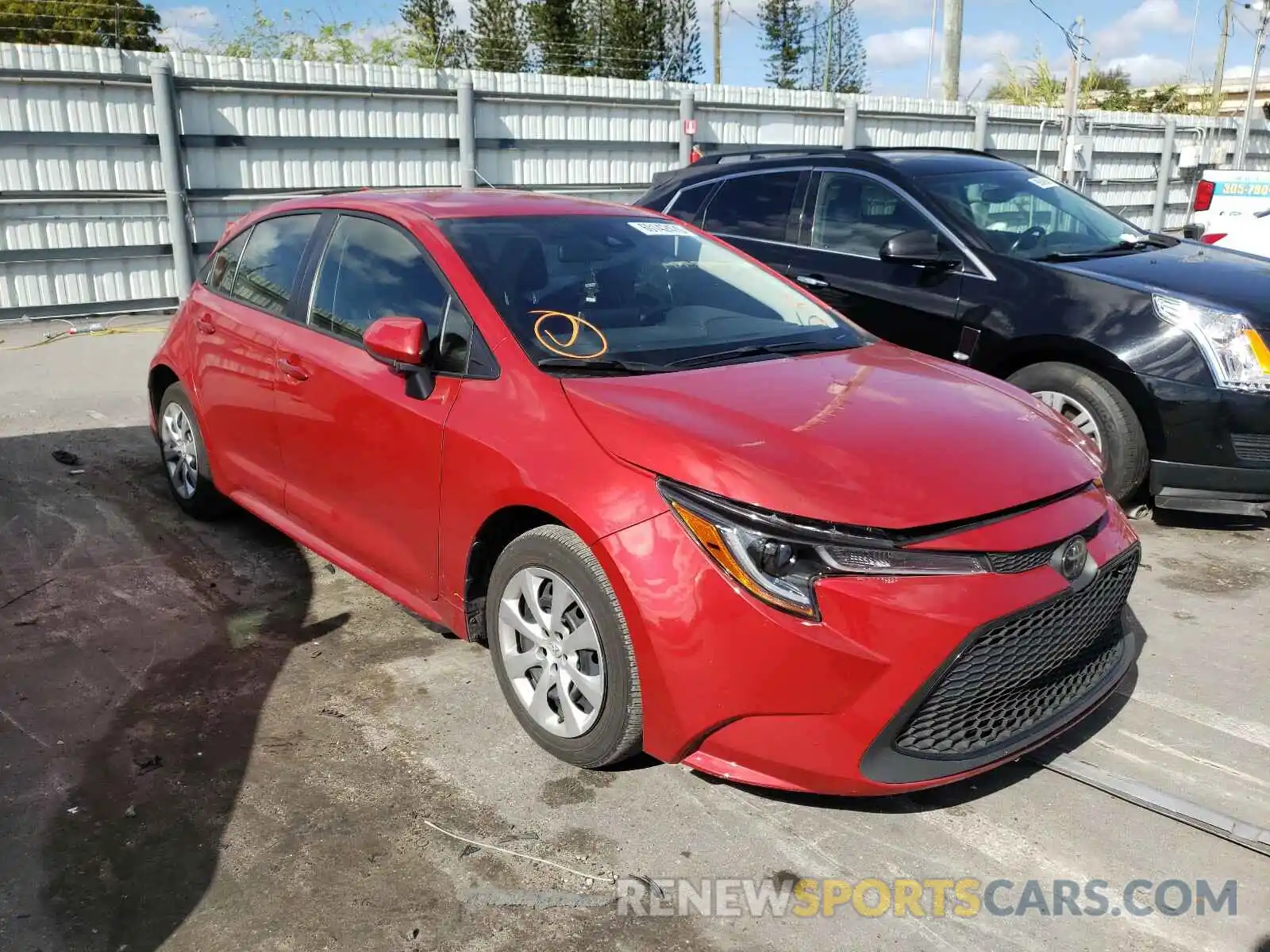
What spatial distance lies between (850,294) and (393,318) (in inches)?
128

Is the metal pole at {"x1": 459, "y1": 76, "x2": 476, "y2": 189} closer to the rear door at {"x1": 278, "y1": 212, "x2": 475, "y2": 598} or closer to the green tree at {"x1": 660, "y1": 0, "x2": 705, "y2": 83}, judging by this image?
the rear door at {"x1": 278, "y1": 212, "x2": 475, "y2": 598}

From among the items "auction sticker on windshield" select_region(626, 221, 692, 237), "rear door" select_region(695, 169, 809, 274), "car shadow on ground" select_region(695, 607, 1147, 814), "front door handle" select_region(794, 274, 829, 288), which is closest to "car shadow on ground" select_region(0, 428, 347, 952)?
"car shadow on ground" select_region(695, 607, 1147, 814)

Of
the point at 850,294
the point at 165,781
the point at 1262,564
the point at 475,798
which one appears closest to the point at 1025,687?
the point at 475,798

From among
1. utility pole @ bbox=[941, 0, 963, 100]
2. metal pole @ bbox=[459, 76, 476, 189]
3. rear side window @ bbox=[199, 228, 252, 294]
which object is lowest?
rear side window @ bbox=[199, 228, 252, 294]

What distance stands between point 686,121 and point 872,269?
925 cm

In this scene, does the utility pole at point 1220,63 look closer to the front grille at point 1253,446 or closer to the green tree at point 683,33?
the green tree at point 683,33

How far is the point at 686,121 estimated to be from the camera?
567 inches

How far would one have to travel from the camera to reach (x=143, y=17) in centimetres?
1345

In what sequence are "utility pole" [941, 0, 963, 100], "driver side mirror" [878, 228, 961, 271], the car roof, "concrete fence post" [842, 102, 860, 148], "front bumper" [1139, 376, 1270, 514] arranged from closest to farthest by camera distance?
the car roof < "front bumper" [1139, 376, 1270, 514] < "driver side mirror" [878, 228, 961, 271] < "concrete fence post" [842, 102, 860, 148] < "utility pole" [941, 0, 963, 100]

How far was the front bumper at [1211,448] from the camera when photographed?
4801 mm

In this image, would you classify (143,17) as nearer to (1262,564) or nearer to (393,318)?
(393,318)

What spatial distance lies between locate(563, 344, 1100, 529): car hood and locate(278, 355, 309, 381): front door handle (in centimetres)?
135

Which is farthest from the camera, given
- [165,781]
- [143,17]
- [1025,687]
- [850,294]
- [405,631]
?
[143,17]

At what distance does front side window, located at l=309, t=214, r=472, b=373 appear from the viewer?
3.52 metres
